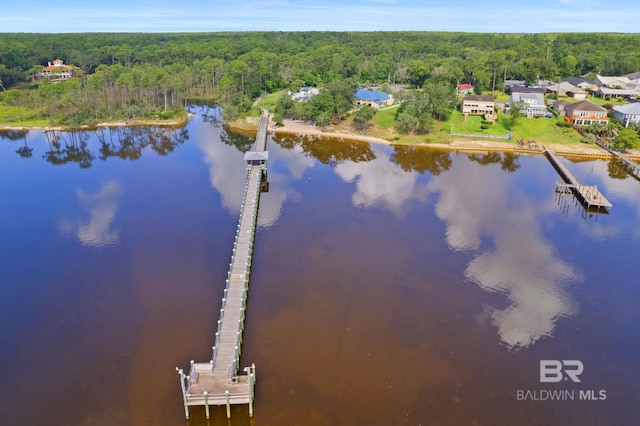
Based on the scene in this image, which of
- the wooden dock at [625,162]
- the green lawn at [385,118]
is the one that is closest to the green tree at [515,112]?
the wooden dock at [625,162]

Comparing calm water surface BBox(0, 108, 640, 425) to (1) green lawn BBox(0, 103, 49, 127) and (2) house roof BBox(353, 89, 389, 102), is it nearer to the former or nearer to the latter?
(1) green lawn BBox(0, 103, 49, 127)

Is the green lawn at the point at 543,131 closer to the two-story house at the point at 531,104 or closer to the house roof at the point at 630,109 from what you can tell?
the two-story house at the point at 531,104

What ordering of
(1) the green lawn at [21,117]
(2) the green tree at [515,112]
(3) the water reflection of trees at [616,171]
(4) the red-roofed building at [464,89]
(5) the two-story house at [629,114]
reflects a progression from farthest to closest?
1. (4) the red-roofed building at [464,89]
2. (1) the green lawn at [21,117]
3. (2) the green tree at [515,112]
4. (5) the two-story house at [629,114]
5. (3) the water reflection of trees at [616,171]

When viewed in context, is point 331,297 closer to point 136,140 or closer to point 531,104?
point 136,140

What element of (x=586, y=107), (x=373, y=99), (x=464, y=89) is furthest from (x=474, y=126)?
(x=464, y=89)

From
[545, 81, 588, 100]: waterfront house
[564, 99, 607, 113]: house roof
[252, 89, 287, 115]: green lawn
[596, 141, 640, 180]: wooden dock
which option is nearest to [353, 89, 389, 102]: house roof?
[252, 89, 287, 115]: green lawn

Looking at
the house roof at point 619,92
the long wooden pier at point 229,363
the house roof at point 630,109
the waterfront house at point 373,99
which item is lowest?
the long wooden pier at point 229,363

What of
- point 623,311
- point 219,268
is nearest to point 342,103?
point 219,268
